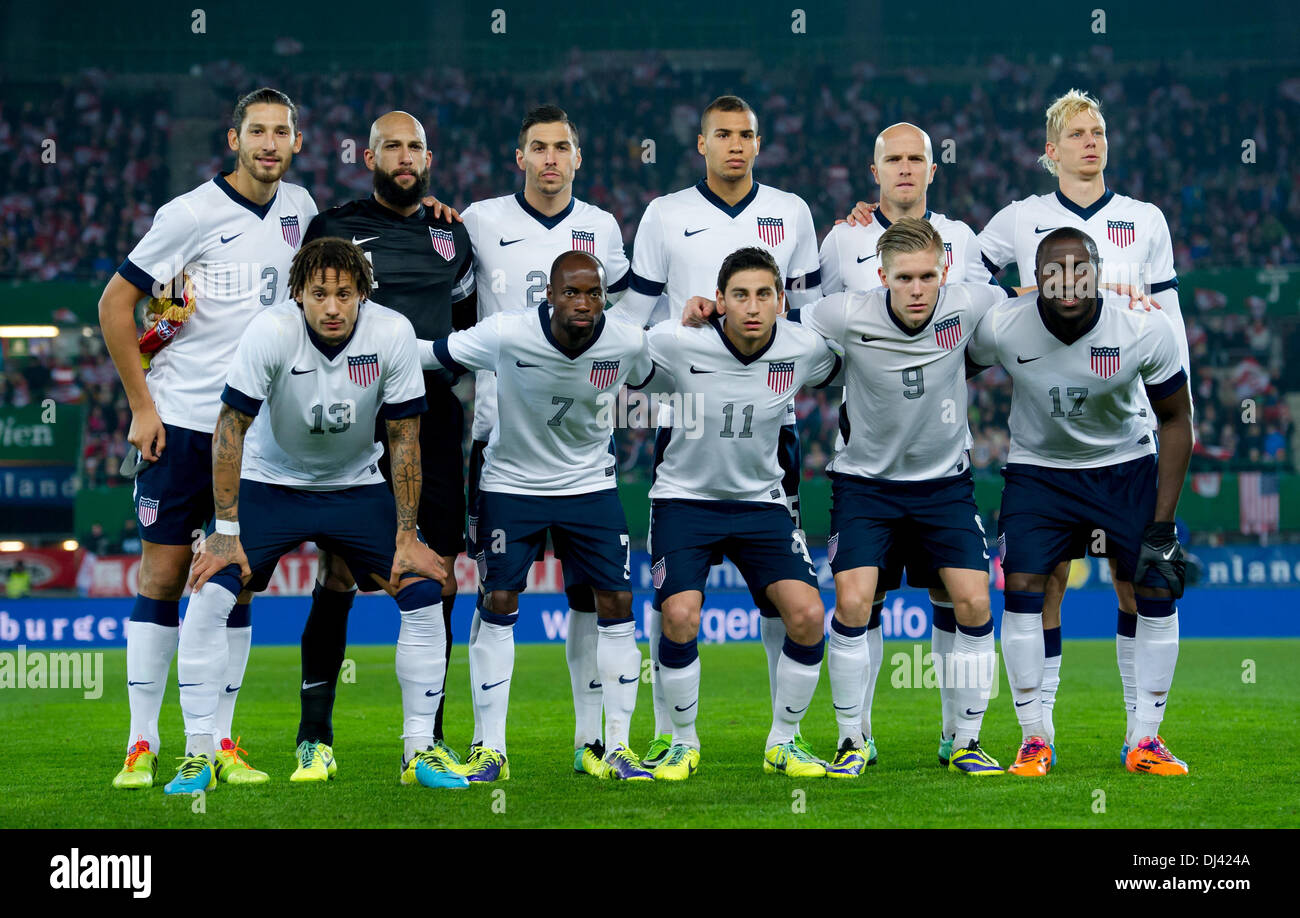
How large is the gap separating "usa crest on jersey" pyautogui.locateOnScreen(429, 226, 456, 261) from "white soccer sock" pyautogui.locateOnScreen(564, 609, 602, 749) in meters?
1.67

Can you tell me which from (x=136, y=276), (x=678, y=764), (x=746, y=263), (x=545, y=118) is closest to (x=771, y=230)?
(x=746, y=263)

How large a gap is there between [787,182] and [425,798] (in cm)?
1954

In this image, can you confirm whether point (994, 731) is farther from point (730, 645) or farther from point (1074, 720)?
point (730, 645)

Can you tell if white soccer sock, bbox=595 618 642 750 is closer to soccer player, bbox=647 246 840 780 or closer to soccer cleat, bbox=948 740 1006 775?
soccer player, bbox=647 246 840 780

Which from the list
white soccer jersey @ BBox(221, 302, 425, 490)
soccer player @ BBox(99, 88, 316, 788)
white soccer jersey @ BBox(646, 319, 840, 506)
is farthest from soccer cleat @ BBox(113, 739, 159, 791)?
white soccer jersey @ BBox(646, 319, 840, 506)

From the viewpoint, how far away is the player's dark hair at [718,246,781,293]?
5562 millimetres

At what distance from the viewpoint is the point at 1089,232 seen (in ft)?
20.5

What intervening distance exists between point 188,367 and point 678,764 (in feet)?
8.68

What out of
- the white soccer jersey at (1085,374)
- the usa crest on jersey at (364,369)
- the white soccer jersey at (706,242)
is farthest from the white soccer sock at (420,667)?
the white soccer jersey at (1085,374)

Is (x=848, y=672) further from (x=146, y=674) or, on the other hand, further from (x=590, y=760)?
(x=146, y=674)

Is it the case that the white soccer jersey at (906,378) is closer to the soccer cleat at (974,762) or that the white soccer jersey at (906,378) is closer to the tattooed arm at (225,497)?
the soccer cleat at (974,762)

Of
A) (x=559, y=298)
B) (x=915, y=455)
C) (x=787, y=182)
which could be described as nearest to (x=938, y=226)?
(x=915, y=455)

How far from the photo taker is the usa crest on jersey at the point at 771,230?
617cm

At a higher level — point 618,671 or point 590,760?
point 618,671
